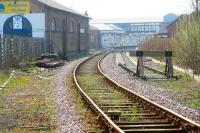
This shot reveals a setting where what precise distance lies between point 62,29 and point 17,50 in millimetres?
23005

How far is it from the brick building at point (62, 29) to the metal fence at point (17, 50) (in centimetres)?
529

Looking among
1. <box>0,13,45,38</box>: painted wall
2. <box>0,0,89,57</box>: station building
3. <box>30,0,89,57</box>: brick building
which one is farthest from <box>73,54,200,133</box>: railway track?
<box>30,0,89,57</box>: brick building

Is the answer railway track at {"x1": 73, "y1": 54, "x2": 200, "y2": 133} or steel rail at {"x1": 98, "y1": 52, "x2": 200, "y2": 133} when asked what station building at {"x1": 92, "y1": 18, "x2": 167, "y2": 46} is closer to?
railway track at {"x1": 73, "y1": 54, "x2": 200, "y2": 133}

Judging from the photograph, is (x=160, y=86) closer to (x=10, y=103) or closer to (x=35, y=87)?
(x=35, y=87)

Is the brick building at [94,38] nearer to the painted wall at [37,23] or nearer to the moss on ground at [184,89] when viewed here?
the painted wall at [37,23]

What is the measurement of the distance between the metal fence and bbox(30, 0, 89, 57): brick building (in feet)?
17.4

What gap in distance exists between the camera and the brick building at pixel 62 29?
46969mm

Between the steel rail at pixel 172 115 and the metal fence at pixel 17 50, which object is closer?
the steel rail at pixel 172 115

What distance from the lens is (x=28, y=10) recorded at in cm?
4669

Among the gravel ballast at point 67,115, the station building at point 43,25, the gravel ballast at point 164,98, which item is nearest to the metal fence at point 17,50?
the station building at point 43,25

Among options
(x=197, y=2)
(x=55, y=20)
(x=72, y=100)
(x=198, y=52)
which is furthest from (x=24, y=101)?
(x=55, y=20)

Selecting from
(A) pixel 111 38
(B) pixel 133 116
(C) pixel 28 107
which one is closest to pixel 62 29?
(C) pixel 28 107

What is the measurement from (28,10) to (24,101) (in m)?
33.3

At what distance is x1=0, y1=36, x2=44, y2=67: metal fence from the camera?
93.0ft
